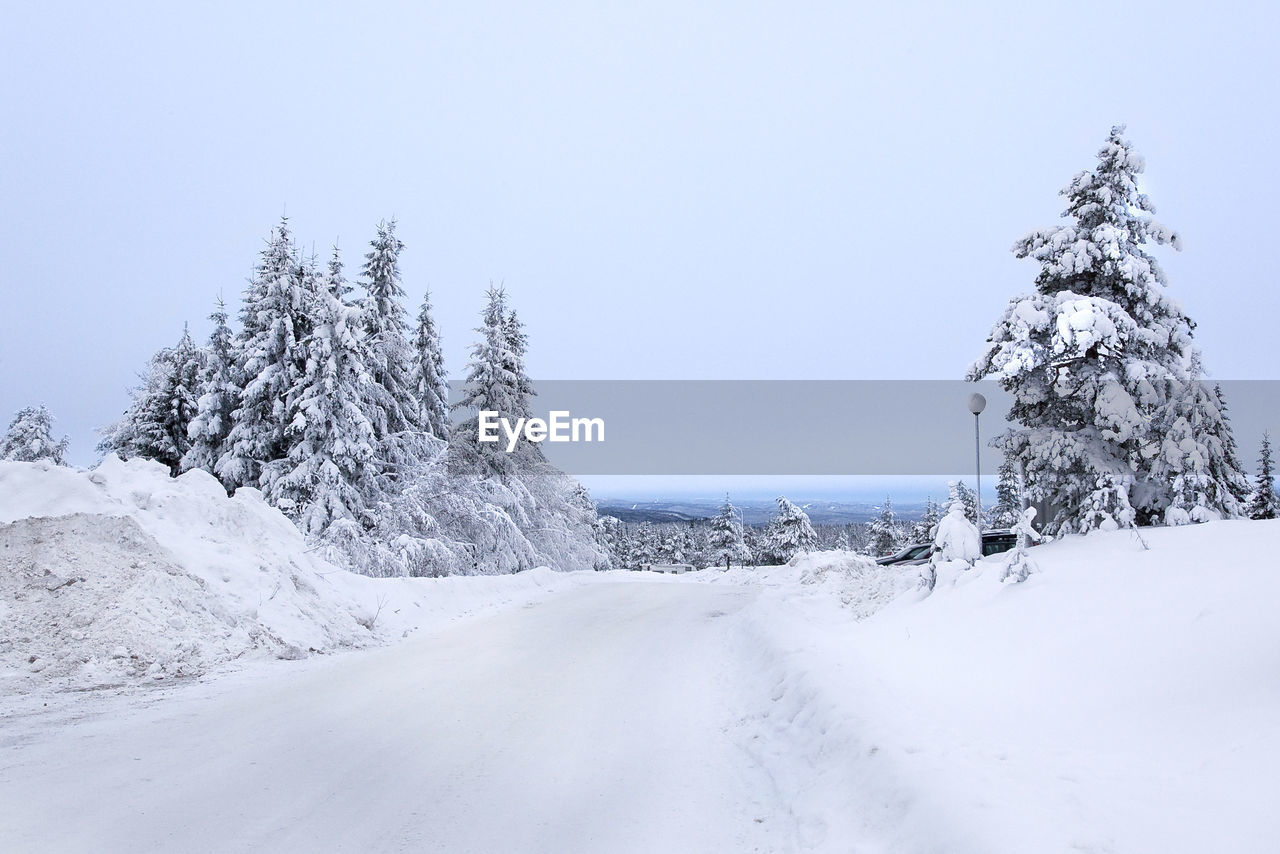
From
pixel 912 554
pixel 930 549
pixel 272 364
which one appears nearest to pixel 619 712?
pixel 930 549

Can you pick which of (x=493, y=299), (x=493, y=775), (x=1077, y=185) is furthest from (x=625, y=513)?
(x=493, y=775)

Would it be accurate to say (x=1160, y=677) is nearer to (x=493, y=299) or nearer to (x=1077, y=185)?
(x=1077, y=185)

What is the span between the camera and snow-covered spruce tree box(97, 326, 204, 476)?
27.6m

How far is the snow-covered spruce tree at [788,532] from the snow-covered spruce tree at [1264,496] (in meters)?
28.7

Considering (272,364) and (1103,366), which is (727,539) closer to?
(272,364)

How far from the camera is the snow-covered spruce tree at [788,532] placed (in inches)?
2208

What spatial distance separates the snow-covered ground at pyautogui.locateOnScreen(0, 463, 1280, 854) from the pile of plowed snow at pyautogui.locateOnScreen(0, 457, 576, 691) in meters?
0.04

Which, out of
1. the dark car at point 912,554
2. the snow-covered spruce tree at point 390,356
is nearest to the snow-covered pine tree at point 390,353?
the snow-covered spruce tree at point 390,356

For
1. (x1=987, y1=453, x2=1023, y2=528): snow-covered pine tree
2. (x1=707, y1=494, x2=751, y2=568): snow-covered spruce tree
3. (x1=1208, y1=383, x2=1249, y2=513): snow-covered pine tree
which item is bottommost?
(x1=707, y1=494, x2=751, y2=568): snow-covered spruce tree

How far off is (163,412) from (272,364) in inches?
325

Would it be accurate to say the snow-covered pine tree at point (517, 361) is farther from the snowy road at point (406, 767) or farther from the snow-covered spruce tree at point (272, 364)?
the snowy road at point (406, 767)

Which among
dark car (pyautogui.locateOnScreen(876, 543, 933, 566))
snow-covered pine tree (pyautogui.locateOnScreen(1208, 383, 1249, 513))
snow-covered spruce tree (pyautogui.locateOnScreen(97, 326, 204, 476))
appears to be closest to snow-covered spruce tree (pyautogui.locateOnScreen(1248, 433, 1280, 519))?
snow-covered pine tree (pyautogui.locateOnScreen(1208, 383, 1249, 513))

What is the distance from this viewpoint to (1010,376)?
14.2 metres

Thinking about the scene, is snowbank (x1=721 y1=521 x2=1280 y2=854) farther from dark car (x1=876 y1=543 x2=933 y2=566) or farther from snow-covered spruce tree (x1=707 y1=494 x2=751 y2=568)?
snow-covered spruce tree (x1=707 y1=494 x2=751 y2=568)
